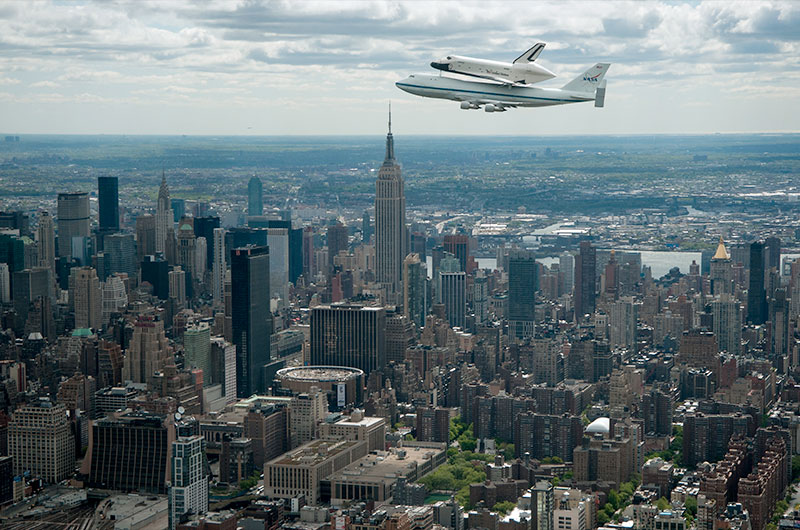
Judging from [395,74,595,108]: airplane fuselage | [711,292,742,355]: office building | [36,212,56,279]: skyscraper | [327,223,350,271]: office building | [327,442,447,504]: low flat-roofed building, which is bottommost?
[327,442,447,504]: low flat-roofed building

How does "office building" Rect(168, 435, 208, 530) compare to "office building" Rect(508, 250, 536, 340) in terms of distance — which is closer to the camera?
"office building" Rect(168, 435, 208, 530)

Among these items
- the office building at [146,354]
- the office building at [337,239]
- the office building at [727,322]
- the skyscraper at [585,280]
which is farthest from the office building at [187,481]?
the office building at [337,239]

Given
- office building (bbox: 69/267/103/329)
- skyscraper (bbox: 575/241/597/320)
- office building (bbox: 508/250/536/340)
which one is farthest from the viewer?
skyscraper (bbox: 575/241/597/320)

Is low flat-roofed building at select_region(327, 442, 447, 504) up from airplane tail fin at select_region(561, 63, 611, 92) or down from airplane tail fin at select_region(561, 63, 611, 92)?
down

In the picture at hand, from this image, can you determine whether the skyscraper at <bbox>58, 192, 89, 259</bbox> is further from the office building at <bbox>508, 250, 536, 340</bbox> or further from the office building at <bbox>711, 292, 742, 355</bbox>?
the office building at <bbox>711, 292, 742, 355</bbox>

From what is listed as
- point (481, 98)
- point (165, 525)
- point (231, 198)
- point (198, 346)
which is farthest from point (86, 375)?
point (231, 198)

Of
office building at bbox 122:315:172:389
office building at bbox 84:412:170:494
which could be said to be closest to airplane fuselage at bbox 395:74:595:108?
office building at bbox 84:412:170:494

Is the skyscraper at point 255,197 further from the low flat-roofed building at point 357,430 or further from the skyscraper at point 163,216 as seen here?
the low flat-roofed building at point 357,430

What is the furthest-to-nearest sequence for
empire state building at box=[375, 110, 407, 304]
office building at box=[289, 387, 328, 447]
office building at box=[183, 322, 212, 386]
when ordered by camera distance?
empire state building at box=[375, 110, 407, 304] → office building at box=[183, 322, 212, 386] → office building at box=[289, 387, 328, 447]
